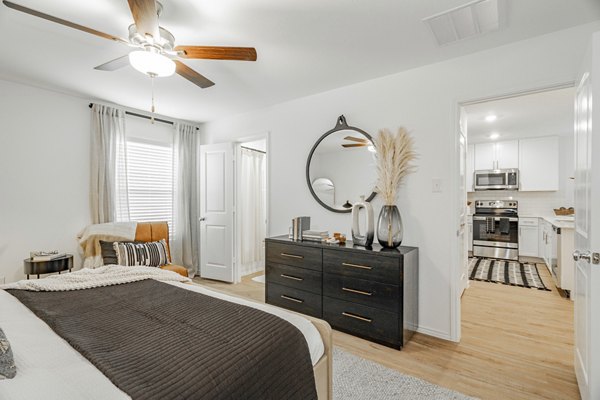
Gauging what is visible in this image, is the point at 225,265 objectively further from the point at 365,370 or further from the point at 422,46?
the point at 422,46

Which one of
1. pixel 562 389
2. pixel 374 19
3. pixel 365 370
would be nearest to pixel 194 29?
pixel 374 19

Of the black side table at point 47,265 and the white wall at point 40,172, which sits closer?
the black side table at point 47,265

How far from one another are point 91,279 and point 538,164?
22.8 feet

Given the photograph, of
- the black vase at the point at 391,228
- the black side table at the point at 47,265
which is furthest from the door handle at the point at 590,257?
the black side table at the point at 47,265

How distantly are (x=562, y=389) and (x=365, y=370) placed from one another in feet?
4.09

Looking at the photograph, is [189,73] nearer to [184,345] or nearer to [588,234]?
[184,345]

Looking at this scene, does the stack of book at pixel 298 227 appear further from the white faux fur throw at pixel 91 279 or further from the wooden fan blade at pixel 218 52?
the wooden fan blade at pixel 218 52

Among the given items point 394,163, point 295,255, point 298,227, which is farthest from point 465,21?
point 295,255

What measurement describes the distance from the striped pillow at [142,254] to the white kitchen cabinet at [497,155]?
19.7 ft

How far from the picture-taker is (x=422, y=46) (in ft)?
7.82

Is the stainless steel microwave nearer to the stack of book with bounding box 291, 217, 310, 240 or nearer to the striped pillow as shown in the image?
the stack of book with bounding box 291, 217, 310, 240

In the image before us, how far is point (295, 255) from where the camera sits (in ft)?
9.97

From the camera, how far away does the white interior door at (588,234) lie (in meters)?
1.47

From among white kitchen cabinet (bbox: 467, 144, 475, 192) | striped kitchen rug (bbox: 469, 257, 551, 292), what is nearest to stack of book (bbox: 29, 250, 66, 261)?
striped kitchen rug (bbox: 469, 257, 551, 292)
